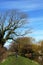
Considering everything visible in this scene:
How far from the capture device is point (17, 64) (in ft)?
51.8

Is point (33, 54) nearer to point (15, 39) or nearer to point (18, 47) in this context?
point (18, 47)

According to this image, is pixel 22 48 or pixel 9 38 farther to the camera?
pixel 9 38

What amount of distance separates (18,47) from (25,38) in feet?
12.1

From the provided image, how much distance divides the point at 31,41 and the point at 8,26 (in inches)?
168

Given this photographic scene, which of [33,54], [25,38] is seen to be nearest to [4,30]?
[25,38]

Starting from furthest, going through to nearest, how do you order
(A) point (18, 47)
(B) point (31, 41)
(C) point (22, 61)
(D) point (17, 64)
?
1. (B) point (31, 41)
2. (A) point (18, 47)
3. (C) point (22, 61)
4. (D) point (17, 64)

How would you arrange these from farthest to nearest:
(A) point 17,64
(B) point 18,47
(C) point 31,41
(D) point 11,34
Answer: (D) point 11,34 < (C) point 31,41 < (B) point 18,47 < (A) point 17,64

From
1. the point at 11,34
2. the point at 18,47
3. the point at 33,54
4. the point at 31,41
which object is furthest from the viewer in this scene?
the point at 11,34

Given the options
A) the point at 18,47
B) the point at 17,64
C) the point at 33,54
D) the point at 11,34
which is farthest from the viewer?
the point at 11,34

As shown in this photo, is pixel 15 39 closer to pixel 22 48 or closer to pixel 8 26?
pixel 8 26

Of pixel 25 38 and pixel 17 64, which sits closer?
pixel 17 64

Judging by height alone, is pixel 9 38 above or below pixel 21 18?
below

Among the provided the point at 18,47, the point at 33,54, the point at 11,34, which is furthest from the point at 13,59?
the point at 11,34

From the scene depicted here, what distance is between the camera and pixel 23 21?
3534cm
